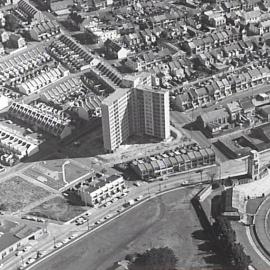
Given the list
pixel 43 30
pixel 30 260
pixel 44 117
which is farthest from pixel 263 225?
pixel 43 30

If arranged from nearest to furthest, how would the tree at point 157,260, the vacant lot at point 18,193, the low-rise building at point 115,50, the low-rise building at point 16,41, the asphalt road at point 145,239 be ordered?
the tree at point 157,260 < the asphalt road at point 145,239 < the vacant lot at point 18,193 < the low-rise building at point 115,50 < the low-rise building at point 16,41

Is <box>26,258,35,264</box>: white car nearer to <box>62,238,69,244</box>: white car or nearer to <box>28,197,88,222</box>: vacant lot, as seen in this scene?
<box>62,238,69,244</box>: white car

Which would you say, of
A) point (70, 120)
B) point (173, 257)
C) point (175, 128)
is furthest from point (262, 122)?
point (173, 257)

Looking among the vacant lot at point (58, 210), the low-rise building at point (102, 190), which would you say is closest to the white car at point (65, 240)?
the vacant lot at point (58, 210)

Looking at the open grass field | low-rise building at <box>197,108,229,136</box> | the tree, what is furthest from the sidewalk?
low-rise building at <box>197,108,229,136</box>

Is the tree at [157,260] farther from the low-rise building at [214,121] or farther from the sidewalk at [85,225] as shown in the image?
the low-rise building at [214,121]

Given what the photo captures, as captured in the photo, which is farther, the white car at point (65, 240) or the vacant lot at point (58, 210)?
the vacant lot at point (58, 210)
